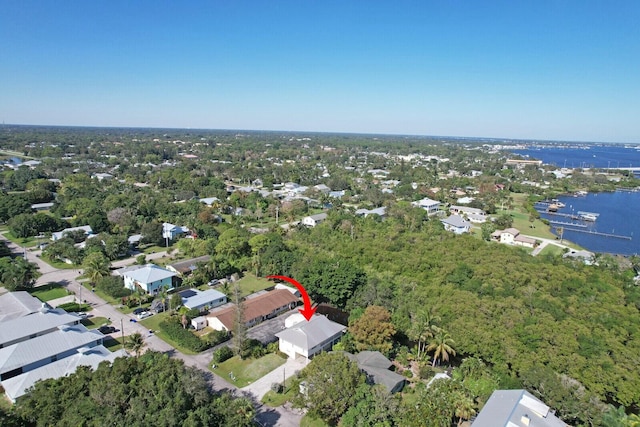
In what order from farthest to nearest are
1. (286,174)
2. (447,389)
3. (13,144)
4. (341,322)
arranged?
(13,144) < (286,174) < (341,322) < (447,389)

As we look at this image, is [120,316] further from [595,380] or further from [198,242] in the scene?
[595,380]

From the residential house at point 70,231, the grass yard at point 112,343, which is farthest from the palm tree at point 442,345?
the residential house at point 70,231

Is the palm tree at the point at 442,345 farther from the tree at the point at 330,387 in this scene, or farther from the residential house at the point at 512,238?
the residential house at the point at 512,238

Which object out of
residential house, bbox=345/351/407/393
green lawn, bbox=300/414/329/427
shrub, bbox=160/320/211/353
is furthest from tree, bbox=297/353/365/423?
shrub, bbox=160/320/211/353

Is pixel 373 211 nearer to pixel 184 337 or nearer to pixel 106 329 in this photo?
pixel 184 337

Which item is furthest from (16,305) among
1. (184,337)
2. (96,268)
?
(184,337)

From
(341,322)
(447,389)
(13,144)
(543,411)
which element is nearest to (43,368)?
(341,322)

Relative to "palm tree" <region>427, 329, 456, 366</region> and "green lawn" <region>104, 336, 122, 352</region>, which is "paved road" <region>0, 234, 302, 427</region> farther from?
"palm tree" <region>427, 329, 456, 366</region>
